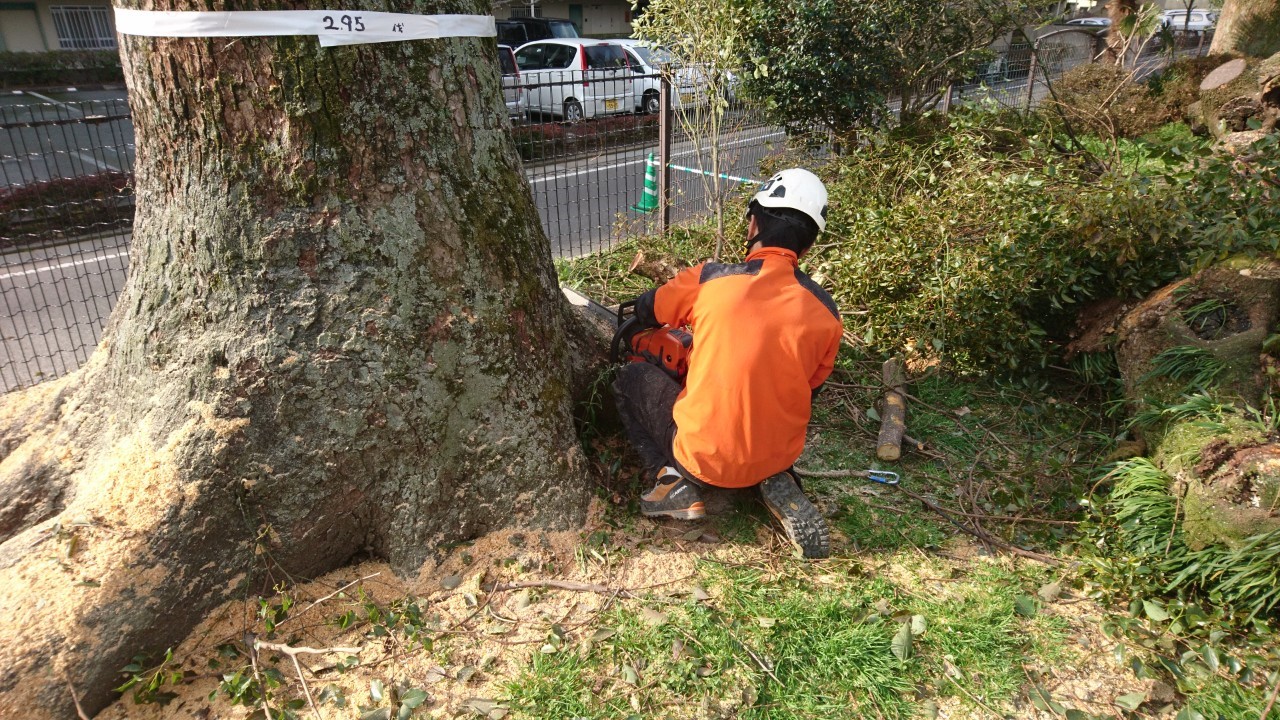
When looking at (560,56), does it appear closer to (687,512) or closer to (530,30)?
(530,30)

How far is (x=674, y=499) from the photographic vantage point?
126 inches

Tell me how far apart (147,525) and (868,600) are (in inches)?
100

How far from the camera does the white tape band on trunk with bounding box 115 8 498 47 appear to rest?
2309mm

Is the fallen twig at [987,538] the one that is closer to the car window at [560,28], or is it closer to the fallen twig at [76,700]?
the fallen twig at [76,700]

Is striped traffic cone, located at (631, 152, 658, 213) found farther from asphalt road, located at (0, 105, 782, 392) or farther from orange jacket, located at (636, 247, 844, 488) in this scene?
orange jacket, located at (636, 247, 844, 488)

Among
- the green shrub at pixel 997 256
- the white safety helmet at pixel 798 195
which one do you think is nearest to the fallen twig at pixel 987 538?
the green shrub at pixel 997 256

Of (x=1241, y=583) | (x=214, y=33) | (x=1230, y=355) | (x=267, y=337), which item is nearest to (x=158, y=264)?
(x=267, y=337)

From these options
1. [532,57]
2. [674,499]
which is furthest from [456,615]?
[532,57]

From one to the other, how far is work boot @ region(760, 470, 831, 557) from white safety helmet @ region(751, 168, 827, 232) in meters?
1.08

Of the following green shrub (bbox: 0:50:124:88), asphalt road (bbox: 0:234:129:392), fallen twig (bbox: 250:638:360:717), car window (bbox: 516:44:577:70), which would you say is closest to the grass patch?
fallen twig (bbox: 250:638:360:717)

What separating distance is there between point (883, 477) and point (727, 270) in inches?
57.8

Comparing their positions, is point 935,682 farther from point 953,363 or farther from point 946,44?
point 946,44

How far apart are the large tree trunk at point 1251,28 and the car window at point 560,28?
1610 centimetres

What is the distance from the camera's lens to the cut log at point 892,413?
3.95 metres
